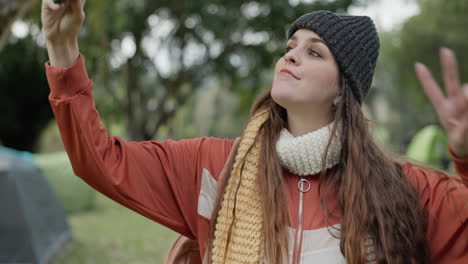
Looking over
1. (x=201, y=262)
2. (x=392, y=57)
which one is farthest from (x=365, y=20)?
(x=392, y=57)

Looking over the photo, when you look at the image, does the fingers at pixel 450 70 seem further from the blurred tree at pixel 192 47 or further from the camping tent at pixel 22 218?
the blurred tree at pixel 192 47

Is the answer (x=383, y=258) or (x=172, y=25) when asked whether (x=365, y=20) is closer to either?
(x=383, y=258)

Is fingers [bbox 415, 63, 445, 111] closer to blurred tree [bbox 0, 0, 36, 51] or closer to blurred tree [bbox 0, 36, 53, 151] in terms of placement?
blurred tree [bbox 0, 0, 36, 51]

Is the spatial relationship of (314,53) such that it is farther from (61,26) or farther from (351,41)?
(61,26)

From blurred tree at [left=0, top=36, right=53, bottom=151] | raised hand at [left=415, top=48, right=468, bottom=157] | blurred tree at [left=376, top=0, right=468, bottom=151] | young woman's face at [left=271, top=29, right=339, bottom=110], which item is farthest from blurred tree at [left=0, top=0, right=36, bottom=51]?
blurred tree at [left=376, top=0, right=468, bottom=151]

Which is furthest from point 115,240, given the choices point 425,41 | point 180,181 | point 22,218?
point 425,41

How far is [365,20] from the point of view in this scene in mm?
2176

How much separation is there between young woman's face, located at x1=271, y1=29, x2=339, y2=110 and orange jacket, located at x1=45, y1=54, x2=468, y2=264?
296 millimetres

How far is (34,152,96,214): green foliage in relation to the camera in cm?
983

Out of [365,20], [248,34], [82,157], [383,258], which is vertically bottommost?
[248,34]

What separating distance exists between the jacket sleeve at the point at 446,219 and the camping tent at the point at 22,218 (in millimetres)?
5124

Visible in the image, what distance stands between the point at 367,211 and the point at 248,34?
1334 cm

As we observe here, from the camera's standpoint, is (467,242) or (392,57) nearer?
(467,242)

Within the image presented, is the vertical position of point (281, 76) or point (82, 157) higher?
point (281, 76)
